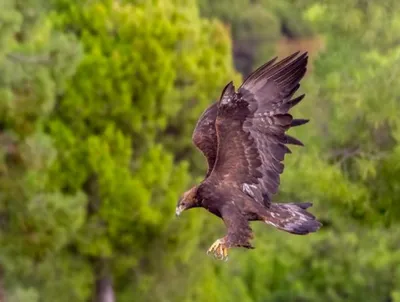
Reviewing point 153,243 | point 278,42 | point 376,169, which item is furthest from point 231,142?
point 278,42

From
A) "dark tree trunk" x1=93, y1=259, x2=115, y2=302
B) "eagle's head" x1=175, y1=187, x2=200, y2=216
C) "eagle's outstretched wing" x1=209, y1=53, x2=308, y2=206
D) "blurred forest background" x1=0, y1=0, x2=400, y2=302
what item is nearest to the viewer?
"eagle's outstretched wing" x1=209, y1=53, x2=308, y2=206

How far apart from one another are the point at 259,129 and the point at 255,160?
0.21 metres

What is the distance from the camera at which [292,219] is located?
7711mm

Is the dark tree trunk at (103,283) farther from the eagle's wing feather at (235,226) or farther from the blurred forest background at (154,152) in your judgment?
the eagle's wing feather at (235,226)

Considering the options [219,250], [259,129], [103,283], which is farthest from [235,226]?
[103,283]

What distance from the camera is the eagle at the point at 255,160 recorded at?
7.40 meters

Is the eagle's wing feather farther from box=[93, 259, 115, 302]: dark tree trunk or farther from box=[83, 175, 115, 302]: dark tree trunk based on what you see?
box=[93, 259, 115, 302]: dark tree trunk

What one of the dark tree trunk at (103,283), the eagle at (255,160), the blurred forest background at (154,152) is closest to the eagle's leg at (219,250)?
the eagle at (255,160)

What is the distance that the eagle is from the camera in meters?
7.40

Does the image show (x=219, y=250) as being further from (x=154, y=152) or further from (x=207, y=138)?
(x=154, y=152)

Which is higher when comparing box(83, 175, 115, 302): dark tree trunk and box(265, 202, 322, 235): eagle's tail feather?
box(83, 175, 115, 302): dark tree trunk

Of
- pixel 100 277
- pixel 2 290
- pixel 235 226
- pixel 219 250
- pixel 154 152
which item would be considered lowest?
pixel 219 250

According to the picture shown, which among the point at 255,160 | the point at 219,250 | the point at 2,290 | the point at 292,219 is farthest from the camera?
the point at 2,290

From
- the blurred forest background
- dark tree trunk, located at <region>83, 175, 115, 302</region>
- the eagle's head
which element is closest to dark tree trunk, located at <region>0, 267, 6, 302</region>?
the blurred forest background
